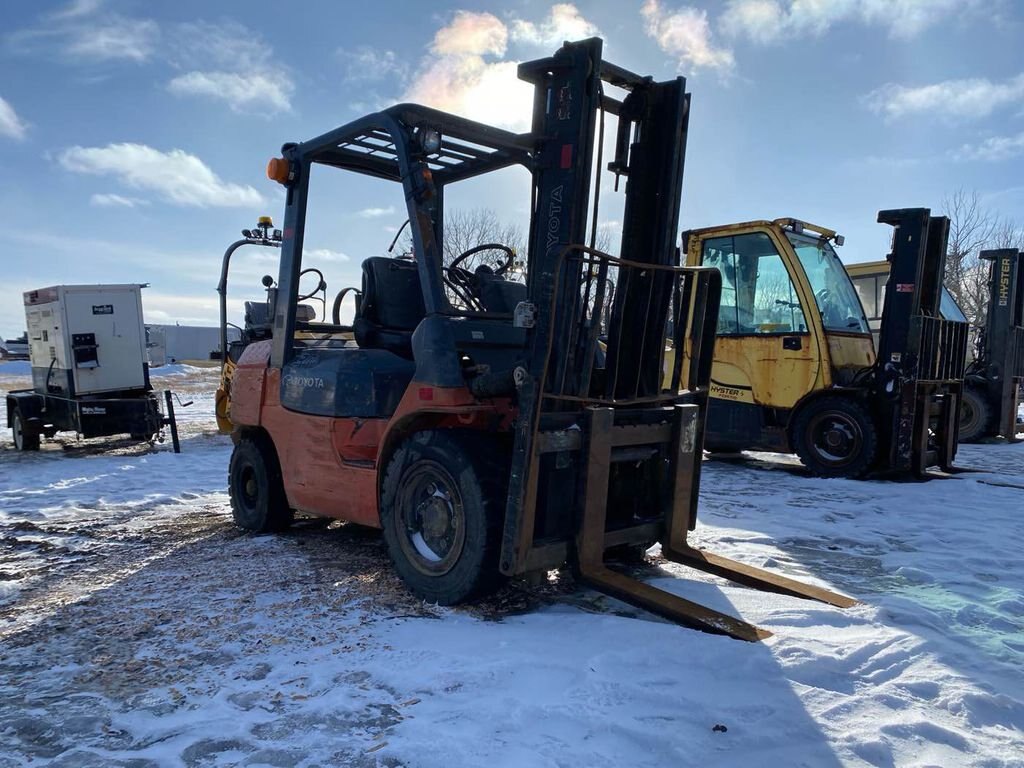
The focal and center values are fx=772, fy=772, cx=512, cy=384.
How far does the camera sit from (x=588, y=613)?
3.94m

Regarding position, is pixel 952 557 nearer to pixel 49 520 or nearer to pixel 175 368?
pixel 49 520

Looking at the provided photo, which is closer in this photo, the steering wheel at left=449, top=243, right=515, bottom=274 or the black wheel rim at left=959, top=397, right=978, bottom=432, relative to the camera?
the steering wheel at left=449, top=243, right=515, bottom=274

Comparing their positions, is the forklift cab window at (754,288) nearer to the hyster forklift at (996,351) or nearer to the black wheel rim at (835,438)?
the black wheel rim at (835,438)

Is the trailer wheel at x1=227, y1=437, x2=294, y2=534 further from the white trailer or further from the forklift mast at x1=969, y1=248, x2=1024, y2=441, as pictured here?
the forklift mast at x1=969, y1=248, x2=1024, y2=441

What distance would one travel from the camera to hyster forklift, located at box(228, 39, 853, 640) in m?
3.92

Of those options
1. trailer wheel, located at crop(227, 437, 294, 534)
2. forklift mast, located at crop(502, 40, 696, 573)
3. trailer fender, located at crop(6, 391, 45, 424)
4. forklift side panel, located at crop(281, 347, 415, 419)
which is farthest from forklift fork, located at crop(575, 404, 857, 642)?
trailer fender, located at crop(6, 391, 45, 424)

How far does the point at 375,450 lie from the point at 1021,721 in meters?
3.54

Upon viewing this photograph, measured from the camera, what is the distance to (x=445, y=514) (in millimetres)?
4176

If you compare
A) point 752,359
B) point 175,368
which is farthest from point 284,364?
point 175,368

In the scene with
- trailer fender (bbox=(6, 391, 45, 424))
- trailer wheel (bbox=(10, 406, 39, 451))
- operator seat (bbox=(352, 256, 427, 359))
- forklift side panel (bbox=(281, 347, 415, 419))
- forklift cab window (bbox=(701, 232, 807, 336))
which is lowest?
trailer wheel (bbox=(10, 406, 39, 451))

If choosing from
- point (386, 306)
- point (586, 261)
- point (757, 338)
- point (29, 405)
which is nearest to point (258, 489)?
point (386, 306)

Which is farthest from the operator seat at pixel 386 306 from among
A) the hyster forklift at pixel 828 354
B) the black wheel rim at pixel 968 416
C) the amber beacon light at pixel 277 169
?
the black wheel rim at pixel 968 416

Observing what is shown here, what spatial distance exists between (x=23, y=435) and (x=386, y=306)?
10.0 meters

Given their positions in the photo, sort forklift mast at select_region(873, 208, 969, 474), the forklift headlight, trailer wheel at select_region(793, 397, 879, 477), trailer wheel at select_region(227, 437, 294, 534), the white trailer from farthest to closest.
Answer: the white trailer, trailer wheel at select_region(793, 397, 879, 477), forklift mast at select_region(873, 208, 969, 474), trailer wheel at select_region(227, 437, 294, 534), the forklift headlight
